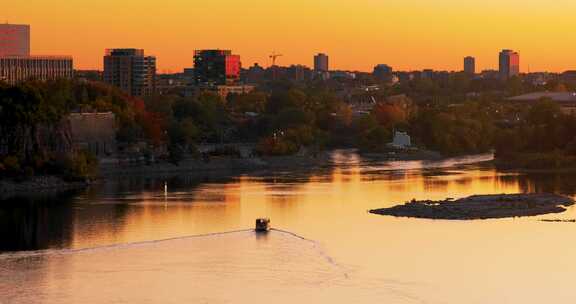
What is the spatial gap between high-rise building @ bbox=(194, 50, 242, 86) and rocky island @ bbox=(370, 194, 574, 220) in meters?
84.7

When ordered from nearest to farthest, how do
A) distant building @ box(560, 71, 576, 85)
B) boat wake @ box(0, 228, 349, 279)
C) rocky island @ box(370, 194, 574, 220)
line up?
boat wake @ box(0, 228, 349, 279) → rocky island @ box(370, 194, 574, 220) → distant building @ box(560, 71, 576, 85)

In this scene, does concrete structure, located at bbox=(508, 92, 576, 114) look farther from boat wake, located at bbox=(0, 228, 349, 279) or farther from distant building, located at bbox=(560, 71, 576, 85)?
boat wake, located at bbox=(0, 228, 349, 279)

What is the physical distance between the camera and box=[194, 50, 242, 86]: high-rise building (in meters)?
125

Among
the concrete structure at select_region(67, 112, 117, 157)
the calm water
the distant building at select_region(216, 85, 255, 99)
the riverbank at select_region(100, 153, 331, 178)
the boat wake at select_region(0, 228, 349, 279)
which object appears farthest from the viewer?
the distant building at select_region(216, 85, 255, 99)

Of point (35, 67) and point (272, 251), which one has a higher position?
point (35, 67)

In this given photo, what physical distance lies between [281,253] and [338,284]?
3.65 m

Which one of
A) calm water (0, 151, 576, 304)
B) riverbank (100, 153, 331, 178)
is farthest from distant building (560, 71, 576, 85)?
calm water (0, 151, 576, 304)

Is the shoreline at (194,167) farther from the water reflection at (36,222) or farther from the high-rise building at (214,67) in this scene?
A: the high-rise building at (214,67)

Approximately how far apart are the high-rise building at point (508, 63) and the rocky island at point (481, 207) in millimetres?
109126

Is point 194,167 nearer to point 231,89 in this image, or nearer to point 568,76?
point 231,89

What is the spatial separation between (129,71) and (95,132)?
52615mm

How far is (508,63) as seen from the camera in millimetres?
150875

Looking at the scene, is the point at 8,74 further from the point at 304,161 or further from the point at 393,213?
the point at 393,213

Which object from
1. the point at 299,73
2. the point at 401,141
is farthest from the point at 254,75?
the point at 401,141
